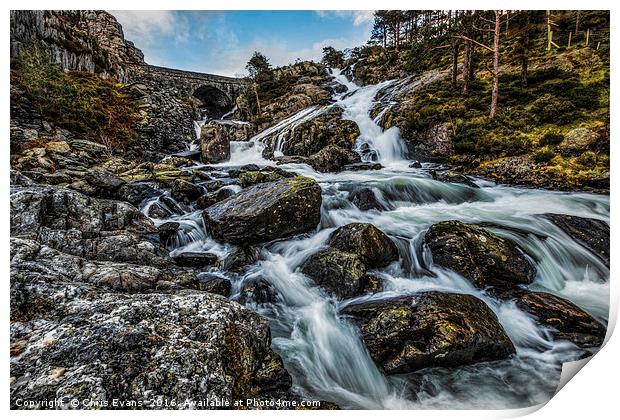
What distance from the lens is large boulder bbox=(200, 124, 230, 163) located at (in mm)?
11656

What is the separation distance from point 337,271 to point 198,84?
20654 millimetres

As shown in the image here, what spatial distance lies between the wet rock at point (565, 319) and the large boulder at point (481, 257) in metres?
0.31

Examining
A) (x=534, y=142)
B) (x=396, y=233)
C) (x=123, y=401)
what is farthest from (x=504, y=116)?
(x=123, y=401)

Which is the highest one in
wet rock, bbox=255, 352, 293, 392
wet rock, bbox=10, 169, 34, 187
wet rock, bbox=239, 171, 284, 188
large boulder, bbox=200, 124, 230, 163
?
large boulder, bbox=200, 124, 230, 163

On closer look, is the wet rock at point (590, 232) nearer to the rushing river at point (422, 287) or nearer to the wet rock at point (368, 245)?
the rushing river at point (422, 287)

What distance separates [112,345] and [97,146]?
8.13m

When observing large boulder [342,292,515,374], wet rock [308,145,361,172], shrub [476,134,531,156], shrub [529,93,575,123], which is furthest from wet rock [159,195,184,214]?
shrub [529,93,575,123]

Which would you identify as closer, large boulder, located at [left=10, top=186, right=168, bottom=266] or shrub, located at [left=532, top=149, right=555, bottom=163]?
large boulder, located at [left=10, top=186, right=168, bottom=266]

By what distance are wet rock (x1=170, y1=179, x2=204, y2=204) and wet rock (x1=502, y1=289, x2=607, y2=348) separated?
6228 mm

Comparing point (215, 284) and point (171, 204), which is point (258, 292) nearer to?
point (215, 284)

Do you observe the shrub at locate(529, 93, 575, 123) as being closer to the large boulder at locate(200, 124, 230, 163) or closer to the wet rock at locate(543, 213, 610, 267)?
the wet rock at locate(543, 213, 610, 267)

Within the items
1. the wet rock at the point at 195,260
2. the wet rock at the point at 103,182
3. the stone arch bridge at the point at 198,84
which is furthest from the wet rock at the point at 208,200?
the stone arch bridge at the point at 198,84

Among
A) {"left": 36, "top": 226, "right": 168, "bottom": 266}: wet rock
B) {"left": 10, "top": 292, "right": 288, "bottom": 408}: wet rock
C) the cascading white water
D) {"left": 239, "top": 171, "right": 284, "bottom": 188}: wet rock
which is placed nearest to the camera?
{"left": 10, "top": 292, "right": 288, "bottom": 408}: wet rock

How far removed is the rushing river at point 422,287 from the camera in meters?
2.50
